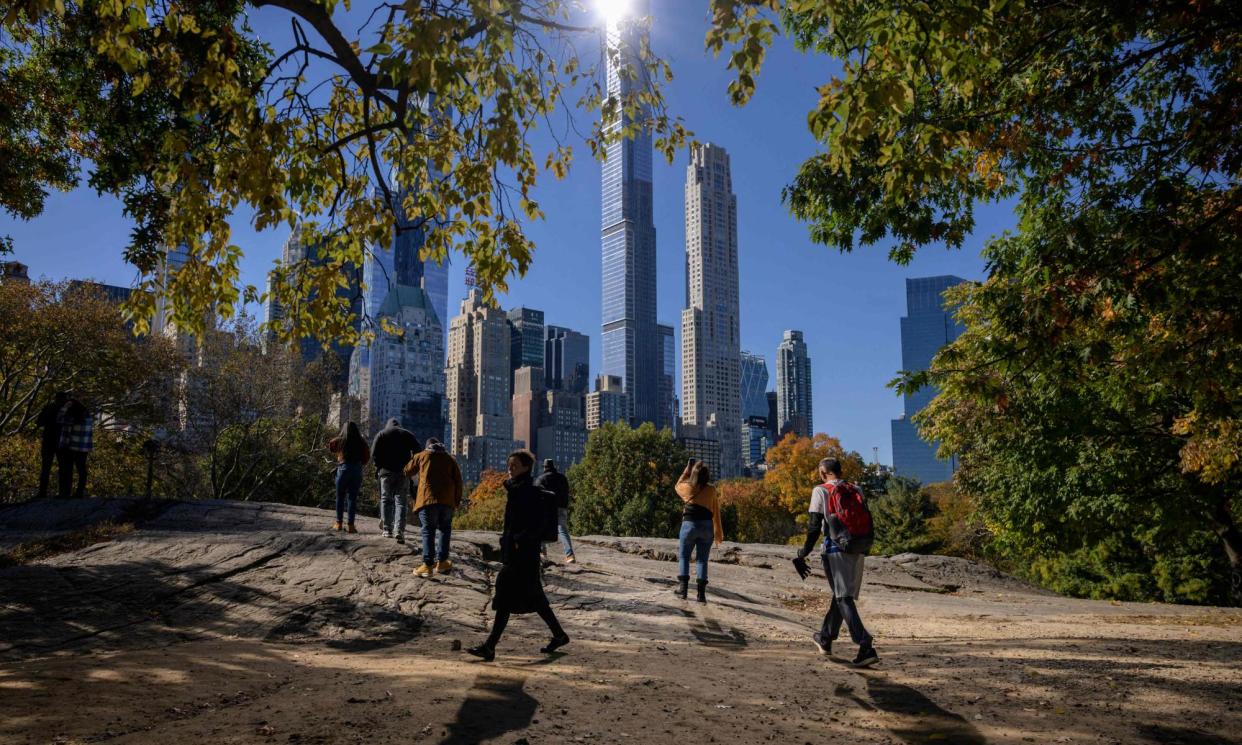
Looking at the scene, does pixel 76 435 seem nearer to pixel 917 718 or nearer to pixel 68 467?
pixel 68 467

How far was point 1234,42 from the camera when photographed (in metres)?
7.66

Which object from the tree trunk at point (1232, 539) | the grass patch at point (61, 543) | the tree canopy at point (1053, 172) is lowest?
the tree trunk at point (1232, 539)

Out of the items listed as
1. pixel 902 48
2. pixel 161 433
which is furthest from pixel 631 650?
pixel 161 433

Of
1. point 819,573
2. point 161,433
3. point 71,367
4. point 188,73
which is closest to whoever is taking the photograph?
point 188,73

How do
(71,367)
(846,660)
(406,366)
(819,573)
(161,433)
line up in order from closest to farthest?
(846,660) → (819,573) → (71,367) → (161,433) → (406,366)

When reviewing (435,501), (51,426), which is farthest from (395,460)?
(51,426)

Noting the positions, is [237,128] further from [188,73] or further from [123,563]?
[123,563]

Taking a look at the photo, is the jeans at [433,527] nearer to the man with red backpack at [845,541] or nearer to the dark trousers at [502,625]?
the dark trousers at [502,625]

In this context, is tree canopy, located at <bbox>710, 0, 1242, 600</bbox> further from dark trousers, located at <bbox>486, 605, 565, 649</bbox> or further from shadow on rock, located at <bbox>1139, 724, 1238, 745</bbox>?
dark trousers, located at <bbox>486, 605, 565, 649</bbox>

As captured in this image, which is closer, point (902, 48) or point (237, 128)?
point (902, 48)

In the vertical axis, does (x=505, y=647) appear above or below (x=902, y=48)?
below

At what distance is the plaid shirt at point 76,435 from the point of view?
13.8 metres

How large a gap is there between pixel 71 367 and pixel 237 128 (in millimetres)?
23690

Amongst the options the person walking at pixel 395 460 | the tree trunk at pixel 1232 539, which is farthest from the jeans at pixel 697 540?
the tree trunk at pixel 1232 539
